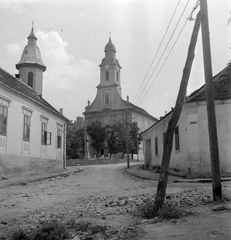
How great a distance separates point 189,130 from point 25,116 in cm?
1088

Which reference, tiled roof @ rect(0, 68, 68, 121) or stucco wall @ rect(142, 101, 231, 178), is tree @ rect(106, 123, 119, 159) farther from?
stucco wall @ rect(142, 101, 231, 178)

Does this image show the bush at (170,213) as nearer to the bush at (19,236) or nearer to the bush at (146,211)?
the bush at (146,211)

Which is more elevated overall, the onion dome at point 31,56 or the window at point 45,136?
the onion dome at point 31,56

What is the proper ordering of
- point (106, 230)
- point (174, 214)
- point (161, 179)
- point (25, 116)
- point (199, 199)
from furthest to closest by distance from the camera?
point (25, 116) → point (199, 199) → point (161, 179) → point (174, 214) → point (106, 230)

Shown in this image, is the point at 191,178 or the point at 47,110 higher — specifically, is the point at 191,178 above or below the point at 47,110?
below

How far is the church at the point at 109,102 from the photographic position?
56562 millimetres

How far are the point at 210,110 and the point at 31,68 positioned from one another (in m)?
26.4

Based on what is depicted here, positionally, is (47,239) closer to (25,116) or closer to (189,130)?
(189,130)

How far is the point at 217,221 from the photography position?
214 inches

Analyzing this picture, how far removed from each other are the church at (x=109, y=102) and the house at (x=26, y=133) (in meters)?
27.9

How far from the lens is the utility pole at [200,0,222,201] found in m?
7.71

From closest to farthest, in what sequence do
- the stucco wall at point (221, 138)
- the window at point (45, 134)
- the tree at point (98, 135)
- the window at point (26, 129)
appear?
the stucco wall at point (221, 138), the window at point (26, 129), the window at point (45, 134), the tree at point (98, 135)

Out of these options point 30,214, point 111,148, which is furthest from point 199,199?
point 111,148

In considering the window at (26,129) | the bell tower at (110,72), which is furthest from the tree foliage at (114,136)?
the window at (26,129)
